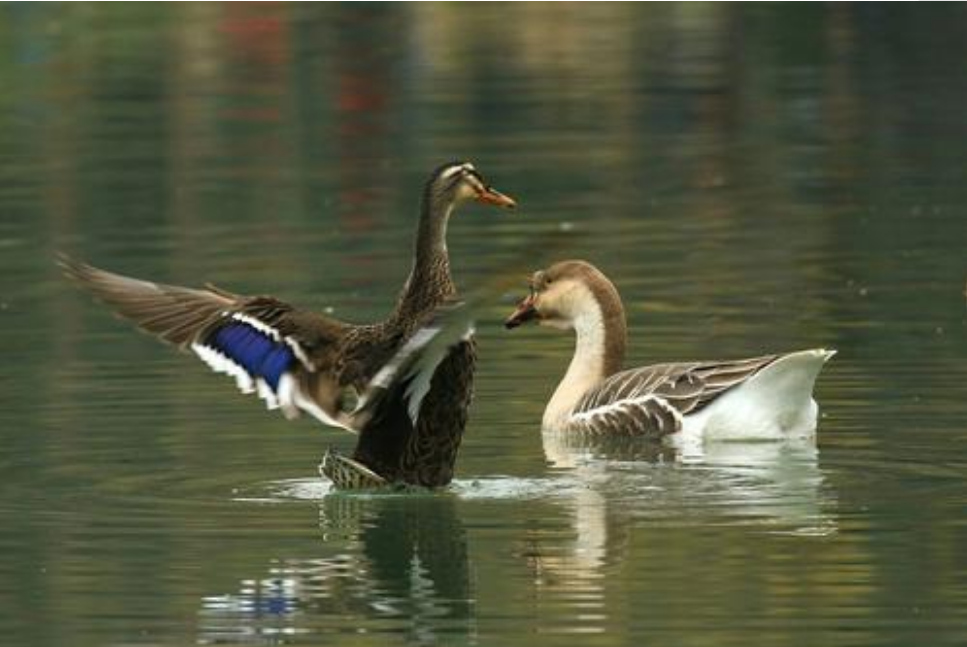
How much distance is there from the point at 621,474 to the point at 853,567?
2510 mm

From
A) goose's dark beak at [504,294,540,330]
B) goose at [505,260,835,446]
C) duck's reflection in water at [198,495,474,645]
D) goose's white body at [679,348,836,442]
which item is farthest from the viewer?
goose's dark beak at [504,294,540,330]

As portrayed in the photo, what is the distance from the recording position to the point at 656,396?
50.1ft

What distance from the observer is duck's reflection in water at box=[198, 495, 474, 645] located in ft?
36.5

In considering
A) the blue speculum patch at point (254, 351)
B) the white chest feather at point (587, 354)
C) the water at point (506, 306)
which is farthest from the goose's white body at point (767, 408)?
the blue speculum patch at point (254, 351)

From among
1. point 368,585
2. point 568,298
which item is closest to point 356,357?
point 368,585

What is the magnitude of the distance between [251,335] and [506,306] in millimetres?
6279

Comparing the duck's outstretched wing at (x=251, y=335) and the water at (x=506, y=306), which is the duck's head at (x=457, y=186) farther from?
the water at (x=506, y=306)

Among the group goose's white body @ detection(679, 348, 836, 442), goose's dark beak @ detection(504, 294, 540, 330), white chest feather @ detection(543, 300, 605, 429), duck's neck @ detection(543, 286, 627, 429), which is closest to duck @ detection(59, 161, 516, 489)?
goose's white body @ detection(679, 348, 836, 442)

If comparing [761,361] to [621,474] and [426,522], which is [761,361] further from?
[426,522]

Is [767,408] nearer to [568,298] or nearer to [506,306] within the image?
[568,298]

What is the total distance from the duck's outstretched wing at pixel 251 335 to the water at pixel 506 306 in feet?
1.73

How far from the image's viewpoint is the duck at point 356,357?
1300 cm

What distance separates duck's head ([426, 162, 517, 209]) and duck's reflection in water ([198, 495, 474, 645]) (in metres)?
1.26

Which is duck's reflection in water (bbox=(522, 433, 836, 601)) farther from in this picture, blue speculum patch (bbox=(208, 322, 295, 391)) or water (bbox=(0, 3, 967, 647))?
blue speculum patch (bbox=(208, 322, 295, 391))
